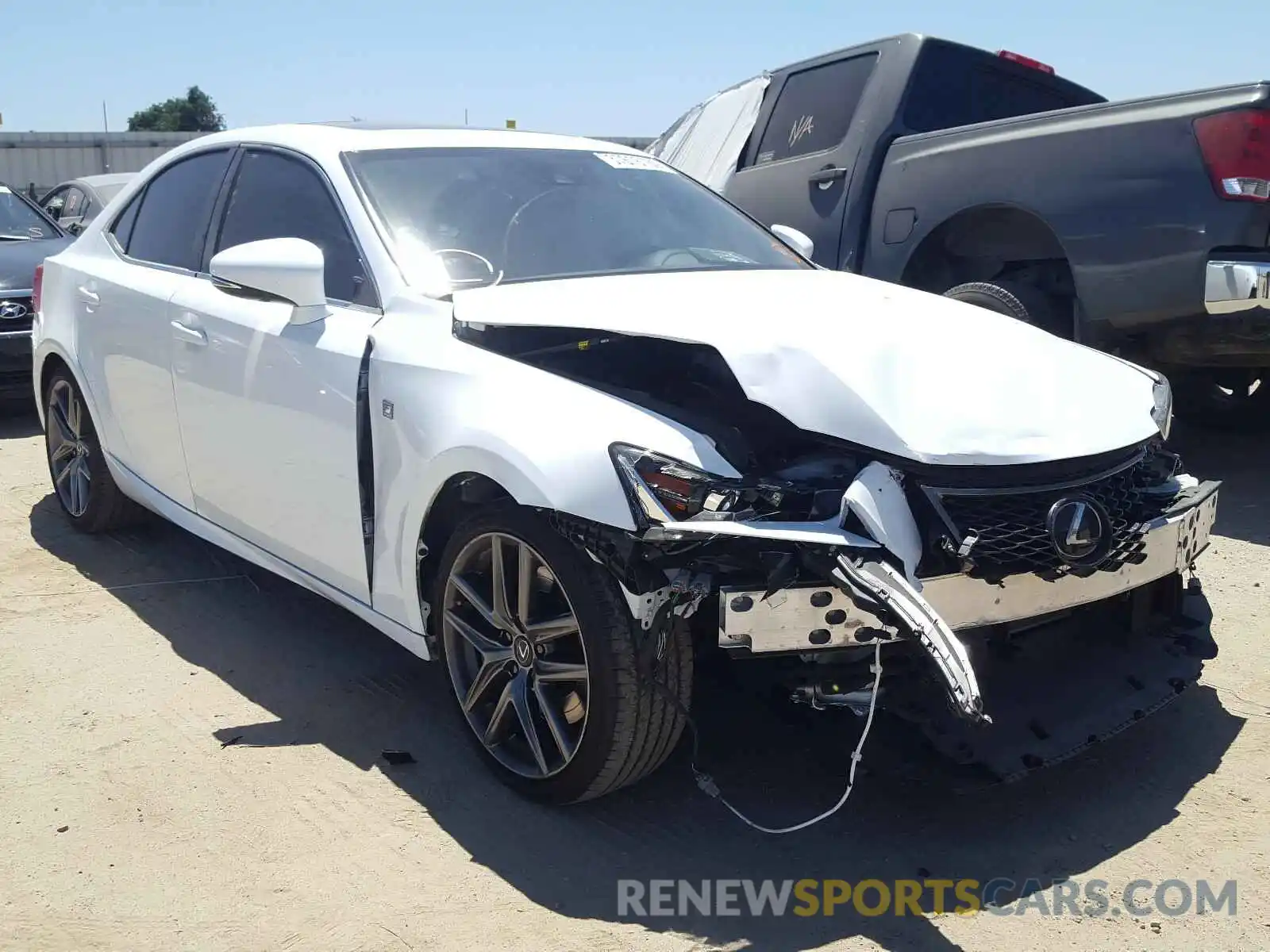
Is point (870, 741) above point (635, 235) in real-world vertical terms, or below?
below

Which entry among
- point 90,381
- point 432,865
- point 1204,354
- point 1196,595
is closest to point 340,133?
point 90,381

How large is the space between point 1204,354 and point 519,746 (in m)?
3.27

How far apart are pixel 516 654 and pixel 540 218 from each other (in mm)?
1475

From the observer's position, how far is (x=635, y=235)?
12.9ft

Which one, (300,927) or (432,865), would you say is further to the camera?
(432,865)

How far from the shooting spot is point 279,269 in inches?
134

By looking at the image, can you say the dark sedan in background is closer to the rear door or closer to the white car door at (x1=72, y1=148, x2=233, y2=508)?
the white car door at (x1=72, y1=148, x2=233, y2=508)

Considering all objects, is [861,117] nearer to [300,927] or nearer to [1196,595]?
[1196,595]

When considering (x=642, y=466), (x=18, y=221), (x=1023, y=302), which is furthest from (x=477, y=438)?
(x=18, y=221)

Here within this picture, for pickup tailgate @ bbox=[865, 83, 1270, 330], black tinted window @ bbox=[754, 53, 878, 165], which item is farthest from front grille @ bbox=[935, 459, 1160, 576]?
black tinted window @ bbox=[754, 53, 878, 165]

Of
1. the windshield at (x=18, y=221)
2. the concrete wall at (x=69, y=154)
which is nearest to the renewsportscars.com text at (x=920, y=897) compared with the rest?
the windshield at (x=18, y=221)

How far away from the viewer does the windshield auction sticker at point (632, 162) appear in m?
4.29

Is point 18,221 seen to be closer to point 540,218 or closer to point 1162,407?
point 540,218

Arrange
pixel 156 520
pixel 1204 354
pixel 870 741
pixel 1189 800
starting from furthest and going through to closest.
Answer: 1. pixel 156 520
2. pixel 1204 354
3. pixel 1189 800
4. pixel 870 741
